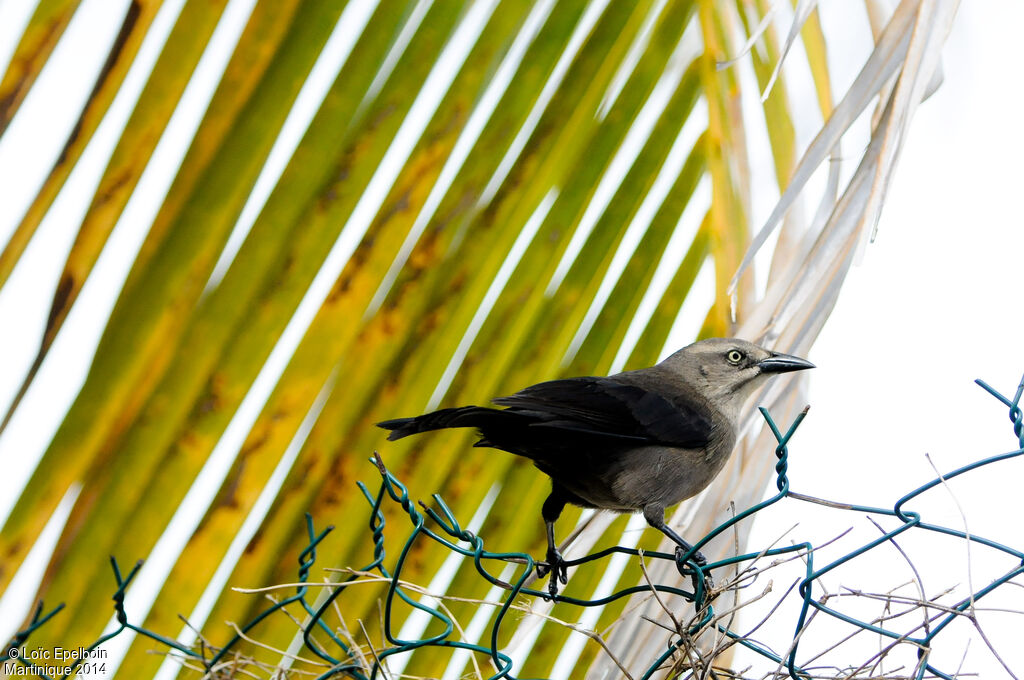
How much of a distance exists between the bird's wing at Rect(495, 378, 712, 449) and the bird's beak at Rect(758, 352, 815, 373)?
0.53ft

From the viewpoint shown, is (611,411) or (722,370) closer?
(611,411)

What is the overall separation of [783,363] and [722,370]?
0.25 m

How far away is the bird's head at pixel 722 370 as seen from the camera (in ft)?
5.82

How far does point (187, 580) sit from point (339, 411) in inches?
15.5

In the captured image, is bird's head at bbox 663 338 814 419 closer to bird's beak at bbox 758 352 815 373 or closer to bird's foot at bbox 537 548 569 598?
bird's beak at bbox 758 352 815 373

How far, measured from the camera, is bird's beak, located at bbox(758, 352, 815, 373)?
1.55 m

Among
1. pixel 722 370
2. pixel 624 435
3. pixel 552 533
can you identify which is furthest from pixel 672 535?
pixel 722 370

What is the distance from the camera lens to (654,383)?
1.75 m

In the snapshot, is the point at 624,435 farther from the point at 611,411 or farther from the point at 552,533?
the point at 552,533

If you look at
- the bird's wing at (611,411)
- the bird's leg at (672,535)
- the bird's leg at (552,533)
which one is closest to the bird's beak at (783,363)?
the bird's wing at (611,411)

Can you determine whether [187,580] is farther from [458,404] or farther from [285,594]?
[458,404]

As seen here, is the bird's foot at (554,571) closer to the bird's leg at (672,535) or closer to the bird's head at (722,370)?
the bird's leg at (672,535)

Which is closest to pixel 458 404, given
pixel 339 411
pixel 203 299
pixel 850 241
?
pixel 339 411

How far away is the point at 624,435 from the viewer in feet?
5.12
